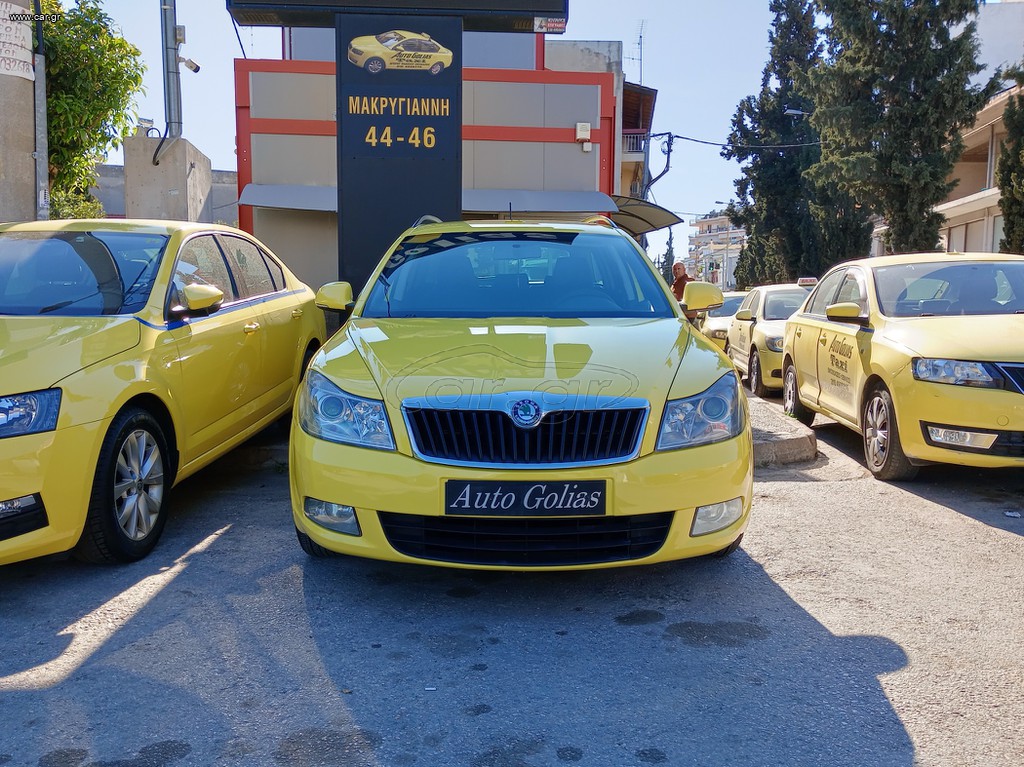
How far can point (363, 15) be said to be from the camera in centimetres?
761

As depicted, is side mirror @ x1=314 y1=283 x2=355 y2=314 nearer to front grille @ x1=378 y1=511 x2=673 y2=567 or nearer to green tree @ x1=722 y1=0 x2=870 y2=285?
front grille @ x1=378 y1=511 x2=673 y2=567

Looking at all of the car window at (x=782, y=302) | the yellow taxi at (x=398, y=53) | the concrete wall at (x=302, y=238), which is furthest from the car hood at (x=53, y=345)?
the concrete wall at (x=302, y=238)

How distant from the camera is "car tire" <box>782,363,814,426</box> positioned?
774 centimetres

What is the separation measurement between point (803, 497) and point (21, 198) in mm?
8413

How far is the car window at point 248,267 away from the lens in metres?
5.41

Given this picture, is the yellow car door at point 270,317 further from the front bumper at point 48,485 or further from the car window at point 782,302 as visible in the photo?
the car window at point 782,302

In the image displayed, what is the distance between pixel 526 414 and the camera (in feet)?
10.3

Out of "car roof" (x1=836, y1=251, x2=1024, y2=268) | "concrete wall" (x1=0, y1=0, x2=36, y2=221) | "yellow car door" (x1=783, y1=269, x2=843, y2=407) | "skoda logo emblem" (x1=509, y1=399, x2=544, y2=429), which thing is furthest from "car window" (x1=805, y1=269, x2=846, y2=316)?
"concrete wall" (x1=0, y1=0, x2=36, y2=221)

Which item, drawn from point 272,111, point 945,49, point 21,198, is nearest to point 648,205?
point 272,111

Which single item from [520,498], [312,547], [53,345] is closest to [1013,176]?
[520,498]

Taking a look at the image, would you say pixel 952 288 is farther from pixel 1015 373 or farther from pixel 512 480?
pixel 512 480

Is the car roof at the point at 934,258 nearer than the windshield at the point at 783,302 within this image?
Yes

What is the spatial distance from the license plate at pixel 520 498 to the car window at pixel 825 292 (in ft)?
15.2

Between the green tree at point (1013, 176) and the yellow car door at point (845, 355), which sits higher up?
the green tree at point (1013, 176)
